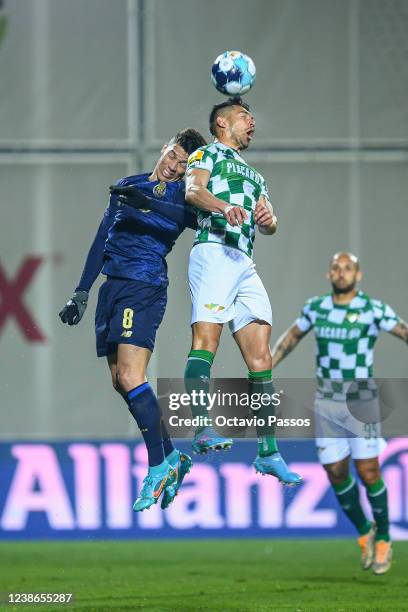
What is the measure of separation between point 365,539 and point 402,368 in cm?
137

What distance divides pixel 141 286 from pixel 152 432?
587 millimetres

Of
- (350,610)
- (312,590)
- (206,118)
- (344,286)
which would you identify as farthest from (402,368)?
(206,118)

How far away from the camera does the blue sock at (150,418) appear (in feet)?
18.0

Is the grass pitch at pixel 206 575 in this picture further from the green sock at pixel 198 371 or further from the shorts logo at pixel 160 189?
the shorts logo at pixel 160 189

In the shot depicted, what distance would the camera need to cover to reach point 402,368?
9.66m

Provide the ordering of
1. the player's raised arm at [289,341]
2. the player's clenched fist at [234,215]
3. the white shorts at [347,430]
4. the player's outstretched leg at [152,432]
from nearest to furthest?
the player's clenched fist at [234,215], the player's outstretched leg at [152,432], the white shorts at [347,430], the player's raised arm at [289,341]

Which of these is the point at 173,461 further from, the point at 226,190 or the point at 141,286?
the point at 226,190

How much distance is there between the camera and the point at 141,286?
17.9 ft

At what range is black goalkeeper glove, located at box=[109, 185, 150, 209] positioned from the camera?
541cm

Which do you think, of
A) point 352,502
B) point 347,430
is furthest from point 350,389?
point 352,502

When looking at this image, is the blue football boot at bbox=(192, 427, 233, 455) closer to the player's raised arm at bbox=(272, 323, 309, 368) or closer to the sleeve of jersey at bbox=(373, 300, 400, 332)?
the player's raised arm at bbox=(272, 323, 309, 368)

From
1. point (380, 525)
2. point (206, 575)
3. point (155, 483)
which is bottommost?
point (206, 575)

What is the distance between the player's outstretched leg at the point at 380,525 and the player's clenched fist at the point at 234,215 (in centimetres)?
417

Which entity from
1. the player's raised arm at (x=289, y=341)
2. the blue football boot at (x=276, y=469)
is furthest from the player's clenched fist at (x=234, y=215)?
the player's raised arm at (x=289, y=341)
